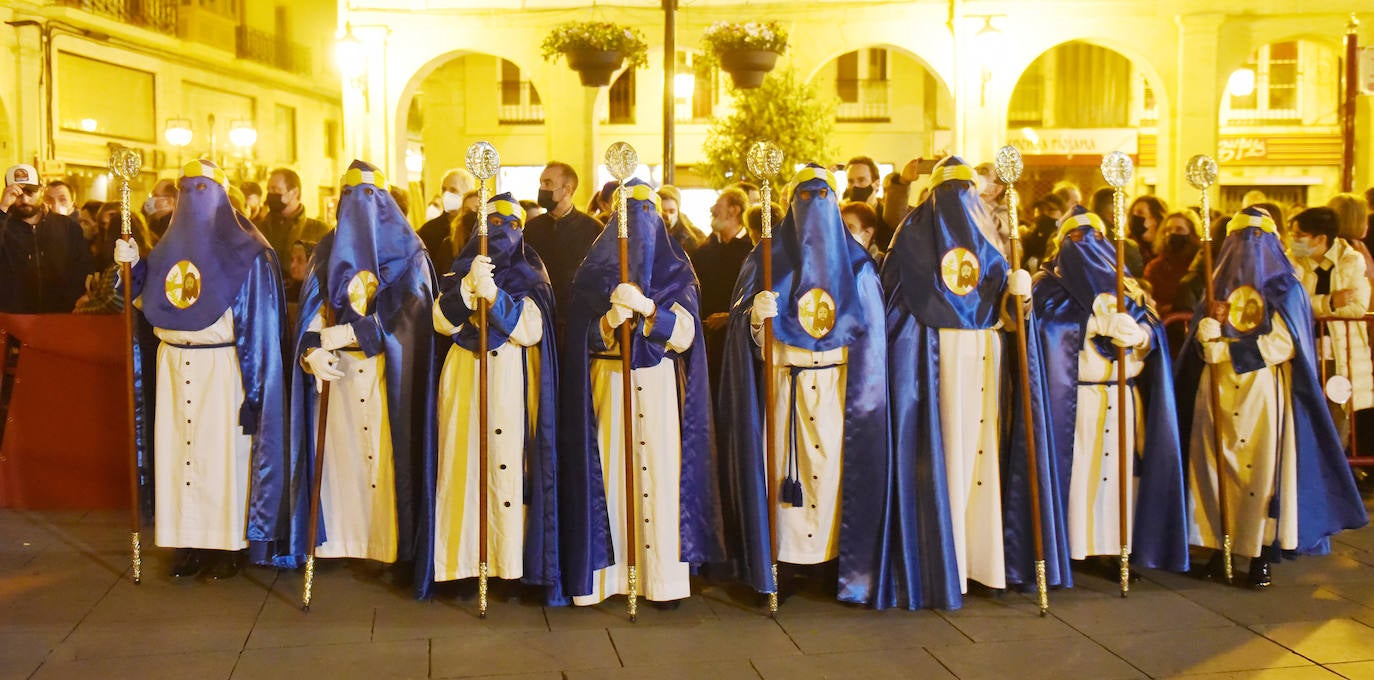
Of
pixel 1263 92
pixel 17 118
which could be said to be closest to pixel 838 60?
pixel 1263 92

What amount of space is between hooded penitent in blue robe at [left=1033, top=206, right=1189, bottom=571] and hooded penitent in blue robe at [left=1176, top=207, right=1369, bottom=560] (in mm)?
327

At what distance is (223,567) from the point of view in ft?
21.0

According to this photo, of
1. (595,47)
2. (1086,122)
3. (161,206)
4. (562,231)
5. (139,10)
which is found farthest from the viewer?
(139,10)

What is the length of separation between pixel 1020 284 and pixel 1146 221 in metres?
3.74

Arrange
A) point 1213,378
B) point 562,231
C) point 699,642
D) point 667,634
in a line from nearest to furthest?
1. point 699,642
2. point 667,634
3. point 1213,378
4. point 562,231

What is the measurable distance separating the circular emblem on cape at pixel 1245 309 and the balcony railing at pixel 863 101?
917 inches

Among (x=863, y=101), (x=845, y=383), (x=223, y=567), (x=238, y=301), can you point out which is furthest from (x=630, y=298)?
(x=863, y=101)

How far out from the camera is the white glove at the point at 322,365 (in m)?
5.89

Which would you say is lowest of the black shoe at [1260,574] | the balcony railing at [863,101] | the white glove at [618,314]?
the black shoe at [1260,574]

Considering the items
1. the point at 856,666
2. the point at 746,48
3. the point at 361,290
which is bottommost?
the point at 856,666

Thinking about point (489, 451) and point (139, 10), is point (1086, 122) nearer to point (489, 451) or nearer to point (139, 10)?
point (139, 10)

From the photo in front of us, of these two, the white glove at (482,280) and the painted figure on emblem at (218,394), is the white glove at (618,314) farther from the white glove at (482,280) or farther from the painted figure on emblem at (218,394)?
the painted figure on emblem at (218,394)

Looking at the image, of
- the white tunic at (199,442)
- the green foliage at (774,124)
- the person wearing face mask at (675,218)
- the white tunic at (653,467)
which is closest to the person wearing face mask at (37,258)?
the white tunic at (199,442)

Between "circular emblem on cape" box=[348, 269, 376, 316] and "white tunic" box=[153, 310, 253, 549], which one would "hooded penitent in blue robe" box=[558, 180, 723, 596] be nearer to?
"circular emblem on cape" box=[348, 269, 376, 316]
